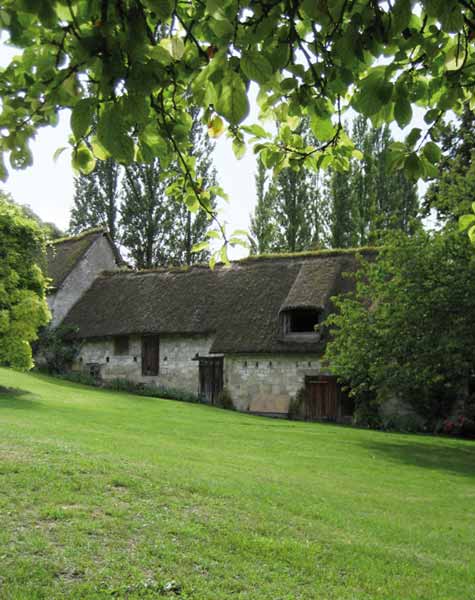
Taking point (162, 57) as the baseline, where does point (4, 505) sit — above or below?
below

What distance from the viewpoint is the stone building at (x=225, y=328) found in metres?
26.5

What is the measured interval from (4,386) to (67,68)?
20.0m

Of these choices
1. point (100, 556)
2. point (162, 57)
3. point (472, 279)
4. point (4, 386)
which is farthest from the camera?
point (4, 386)

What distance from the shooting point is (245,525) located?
7238mm

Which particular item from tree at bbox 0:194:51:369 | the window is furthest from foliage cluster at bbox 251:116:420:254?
tree at bbox 0:194:51:369

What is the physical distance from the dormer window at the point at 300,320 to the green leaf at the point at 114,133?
24.4 m

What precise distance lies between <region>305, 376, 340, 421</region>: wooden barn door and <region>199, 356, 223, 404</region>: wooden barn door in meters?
4.39

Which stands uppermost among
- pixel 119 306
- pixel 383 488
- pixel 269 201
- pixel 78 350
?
pixel 269 201

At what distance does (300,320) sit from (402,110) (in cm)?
2536

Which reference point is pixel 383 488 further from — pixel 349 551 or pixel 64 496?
pixel 64 496

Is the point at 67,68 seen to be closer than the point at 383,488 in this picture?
Yes

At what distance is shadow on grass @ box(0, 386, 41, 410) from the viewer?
16.9 metres

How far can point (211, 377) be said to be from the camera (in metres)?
28.9

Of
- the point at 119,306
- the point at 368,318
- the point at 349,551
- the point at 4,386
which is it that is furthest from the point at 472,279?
the point at 119,306
